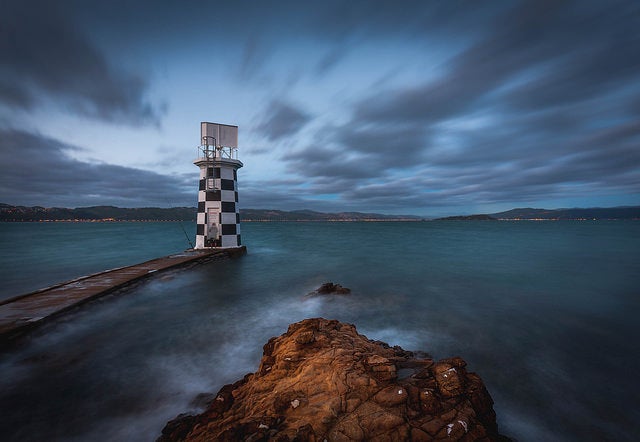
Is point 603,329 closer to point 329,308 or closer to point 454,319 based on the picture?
point 454,319

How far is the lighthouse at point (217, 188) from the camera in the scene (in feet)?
51.6

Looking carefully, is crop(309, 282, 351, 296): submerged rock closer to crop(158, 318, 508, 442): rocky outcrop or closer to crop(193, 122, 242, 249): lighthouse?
crop(158, 318, 508, 442): rocky outcrop

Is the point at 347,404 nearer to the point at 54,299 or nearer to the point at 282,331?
the point at 282,331

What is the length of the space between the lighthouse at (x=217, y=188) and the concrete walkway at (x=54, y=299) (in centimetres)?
520

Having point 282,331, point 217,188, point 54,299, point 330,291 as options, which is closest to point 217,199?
point 217,188

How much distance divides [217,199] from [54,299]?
9.59 meters

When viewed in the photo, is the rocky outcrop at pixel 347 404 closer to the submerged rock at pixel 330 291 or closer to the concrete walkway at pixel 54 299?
the concrete walkway at pixel 54 299

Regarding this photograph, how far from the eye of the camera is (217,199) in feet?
51.7

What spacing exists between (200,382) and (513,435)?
455 cm

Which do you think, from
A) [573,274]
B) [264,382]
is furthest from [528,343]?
[573,274]

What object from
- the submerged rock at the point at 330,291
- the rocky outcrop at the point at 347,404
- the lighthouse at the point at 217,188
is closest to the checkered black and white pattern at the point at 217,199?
the lighthouse at the point at 217,188

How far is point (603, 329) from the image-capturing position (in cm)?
702

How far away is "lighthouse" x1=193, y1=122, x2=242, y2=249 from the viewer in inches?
619

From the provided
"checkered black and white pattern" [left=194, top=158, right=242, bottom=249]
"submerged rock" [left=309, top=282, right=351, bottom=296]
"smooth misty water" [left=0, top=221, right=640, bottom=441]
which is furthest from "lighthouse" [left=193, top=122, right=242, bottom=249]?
"submerged rock" [left=309, top=282, right=351, bottom=296]
